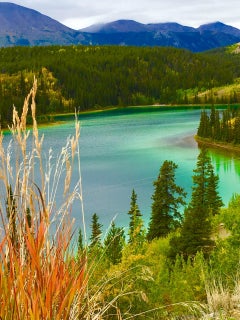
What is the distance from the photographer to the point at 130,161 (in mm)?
51062

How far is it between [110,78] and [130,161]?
123537 millimetres

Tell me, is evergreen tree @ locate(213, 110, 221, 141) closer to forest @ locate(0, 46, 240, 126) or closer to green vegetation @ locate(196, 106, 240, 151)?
green vegetation @ locate(196, 106, 240, 151)

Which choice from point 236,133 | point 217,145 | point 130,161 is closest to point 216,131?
point 217,145

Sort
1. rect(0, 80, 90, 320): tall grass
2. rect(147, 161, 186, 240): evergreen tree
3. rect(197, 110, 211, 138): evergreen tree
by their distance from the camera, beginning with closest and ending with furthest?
rect(0, 80, 90, 320): tall grass, rect(147, 161, 186, 240): evergreen tree, rect(197, 110, 211, 138): evergreen tree

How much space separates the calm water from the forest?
49297mm

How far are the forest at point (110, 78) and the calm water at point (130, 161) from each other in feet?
162

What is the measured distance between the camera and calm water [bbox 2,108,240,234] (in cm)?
3334

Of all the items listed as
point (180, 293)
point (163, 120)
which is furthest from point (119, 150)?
point (180, 293)

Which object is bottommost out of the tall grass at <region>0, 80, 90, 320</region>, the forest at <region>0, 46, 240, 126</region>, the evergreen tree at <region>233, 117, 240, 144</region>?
the evergreen tree at <region>233, 117, 240, 144</region>

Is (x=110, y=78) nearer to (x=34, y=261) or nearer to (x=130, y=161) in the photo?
(x=130, y=161)

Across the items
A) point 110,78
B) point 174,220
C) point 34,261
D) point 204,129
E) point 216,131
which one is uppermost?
point 110,78

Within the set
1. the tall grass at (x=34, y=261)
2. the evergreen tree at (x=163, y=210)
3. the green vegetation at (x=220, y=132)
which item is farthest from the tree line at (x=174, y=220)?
the green vegetation at (x=220, y=132)

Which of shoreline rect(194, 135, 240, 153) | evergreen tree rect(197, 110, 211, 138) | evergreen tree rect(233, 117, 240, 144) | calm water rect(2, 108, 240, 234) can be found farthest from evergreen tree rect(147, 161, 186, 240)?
evergreen tree rect(197, 110, 211, 138)

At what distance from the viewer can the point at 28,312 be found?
5.81 ft
